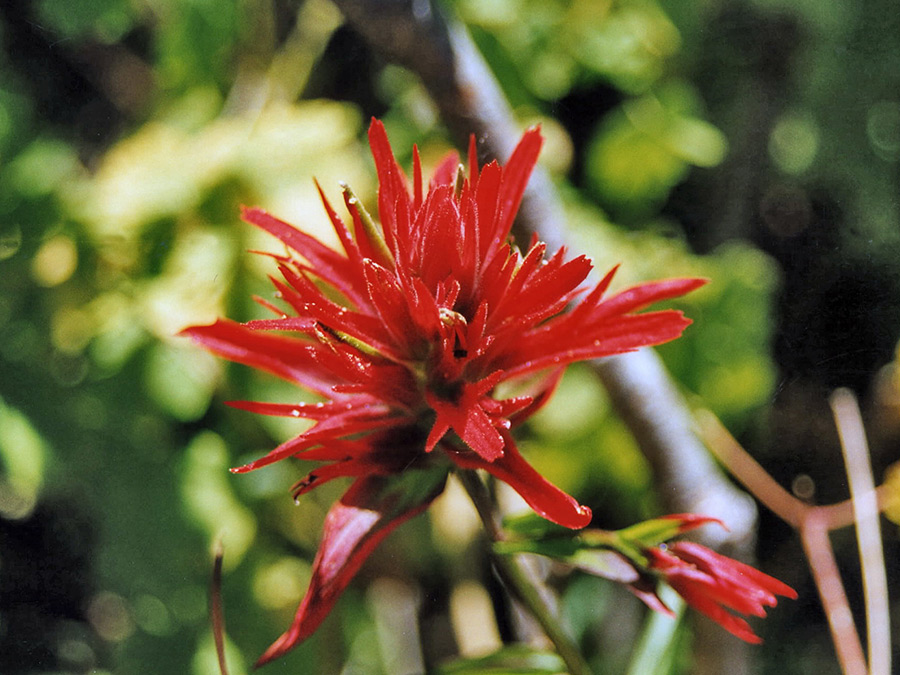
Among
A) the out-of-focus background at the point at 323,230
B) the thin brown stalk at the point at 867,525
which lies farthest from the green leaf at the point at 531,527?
the thin brown stalk at the point at 867,525

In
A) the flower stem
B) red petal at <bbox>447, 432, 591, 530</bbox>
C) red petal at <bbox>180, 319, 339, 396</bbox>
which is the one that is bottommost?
the flower stem

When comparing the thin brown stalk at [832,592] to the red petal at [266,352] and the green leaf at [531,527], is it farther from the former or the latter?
the red petal at [266,352]

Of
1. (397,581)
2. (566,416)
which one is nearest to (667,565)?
(566,416)

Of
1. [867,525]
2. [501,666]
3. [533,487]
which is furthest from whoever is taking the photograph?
[867,525]

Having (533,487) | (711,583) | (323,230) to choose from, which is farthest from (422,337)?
(323,230)

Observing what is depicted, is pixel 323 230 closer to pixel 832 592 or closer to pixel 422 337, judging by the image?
pixel 422 337

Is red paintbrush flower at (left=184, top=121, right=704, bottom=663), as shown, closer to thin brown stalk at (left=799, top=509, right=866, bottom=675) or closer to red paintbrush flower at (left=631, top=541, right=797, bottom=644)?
red paintbrush flower at (left=631, top=541, right=797, bottom=644)

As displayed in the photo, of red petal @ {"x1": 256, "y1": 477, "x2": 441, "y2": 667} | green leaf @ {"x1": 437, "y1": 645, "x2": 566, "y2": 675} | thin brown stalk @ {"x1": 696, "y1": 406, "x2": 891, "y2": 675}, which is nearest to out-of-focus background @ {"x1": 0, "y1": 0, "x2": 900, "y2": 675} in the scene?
thin brown stalk @ {"x1": 696, "y1": 406, "x2": 891, "y2": 675}

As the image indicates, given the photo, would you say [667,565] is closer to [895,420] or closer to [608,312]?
[608,312]
